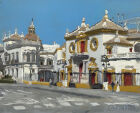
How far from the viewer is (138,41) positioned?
4331 centimetres

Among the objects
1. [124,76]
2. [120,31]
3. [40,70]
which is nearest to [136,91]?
[124,76]

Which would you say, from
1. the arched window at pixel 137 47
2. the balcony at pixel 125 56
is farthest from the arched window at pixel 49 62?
the balcony at pixel 125 56

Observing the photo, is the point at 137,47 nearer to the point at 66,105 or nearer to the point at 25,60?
the point at 66,105

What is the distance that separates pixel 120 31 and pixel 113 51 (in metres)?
4.55

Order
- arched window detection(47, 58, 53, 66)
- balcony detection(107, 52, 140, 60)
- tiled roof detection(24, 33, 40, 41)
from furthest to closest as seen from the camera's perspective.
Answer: tiled roof detection(24, 33, 40, 41), arched window detection(47, 58, 53, 66), balcony detection(107, 52, 140, 60)

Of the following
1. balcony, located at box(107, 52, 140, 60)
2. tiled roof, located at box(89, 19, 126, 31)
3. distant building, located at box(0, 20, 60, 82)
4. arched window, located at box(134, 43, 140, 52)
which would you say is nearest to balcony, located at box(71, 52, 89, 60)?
tiled roof, located at box(89, 19, 126, 31)

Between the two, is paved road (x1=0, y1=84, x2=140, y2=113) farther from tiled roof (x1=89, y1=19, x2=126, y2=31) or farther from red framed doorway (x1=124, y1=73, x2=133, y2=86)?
tiled roof (x1=89, y1=19, x2=126, y2=31)

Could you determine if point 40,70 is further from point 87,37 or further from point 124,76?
point 124,76

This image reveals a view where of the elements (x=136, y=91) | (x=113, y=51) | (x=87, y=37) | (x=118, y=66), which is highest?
(x=87, y=37)

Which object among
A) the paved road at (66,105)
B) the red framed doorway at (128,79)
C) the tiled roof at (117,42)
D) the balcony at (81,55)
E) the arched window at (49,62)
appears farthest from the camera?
the arched window at (49,62)

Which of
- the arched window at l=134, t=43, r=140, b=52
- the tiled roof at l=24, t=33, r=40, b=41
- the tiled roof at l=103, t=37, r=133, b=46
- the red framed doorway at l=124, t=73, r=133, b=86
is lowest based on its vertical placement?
the red framed doorway at l=124, t=73, r=133, b=86

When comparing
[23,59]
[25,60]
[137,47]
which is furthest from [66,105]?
[23,59]

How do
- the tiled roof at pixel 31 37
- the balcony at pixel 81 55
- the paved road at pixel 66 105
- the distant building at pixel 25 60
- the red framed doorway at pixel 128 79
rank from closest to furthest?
the paved road at pixel 66 105, the red framed doorway at pixel 128 79, the balcony at pixel 81 55, the distant building at pixel 25 60, the tiled roof at pixel 31 37

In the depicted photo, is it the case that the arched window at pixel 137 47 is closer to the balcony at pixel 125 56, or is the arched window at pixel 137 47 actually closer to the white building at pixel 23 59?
the balcony at pixel 125 56
